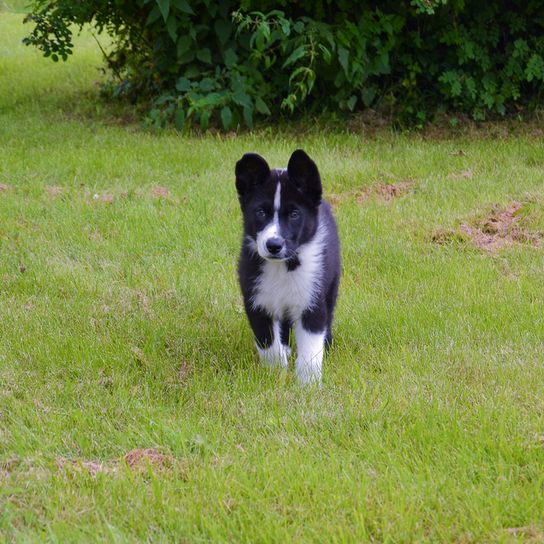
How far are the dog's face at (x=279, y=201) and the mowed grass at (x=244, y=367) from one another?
0.75 meters

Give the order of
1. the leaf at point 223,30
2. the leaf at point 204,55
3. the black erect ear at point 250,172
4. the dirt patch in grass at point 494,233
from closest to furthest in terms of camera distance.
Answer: the black erect ear at point 250,172 < the dirt patch in grass at point 494,233 < the leaf at point 223,30 < the leaf at point 204,55

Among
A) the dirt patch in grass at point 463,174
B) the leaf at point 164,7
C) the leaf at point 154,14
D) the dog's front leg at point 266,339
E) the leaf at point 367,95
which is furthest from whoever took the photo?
the leaf at point 367,95

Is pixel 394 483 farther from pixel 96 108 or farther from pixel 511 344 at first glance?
pixel 96 108

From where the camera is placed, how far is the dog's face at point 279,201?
166 inches

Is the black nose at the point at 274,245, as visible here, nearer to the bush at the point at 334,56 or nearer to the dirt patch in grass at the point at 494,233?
the dirt patch in grass at the point at 494,233

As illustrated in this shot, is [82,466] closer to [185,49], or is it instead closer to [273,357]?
[273,357]

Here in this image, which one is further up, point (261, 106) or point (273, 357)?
point (273, 357)

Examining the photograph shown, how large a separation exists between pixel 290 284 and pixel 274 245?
404 mm

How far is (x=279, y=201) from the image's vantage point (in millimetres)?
4266

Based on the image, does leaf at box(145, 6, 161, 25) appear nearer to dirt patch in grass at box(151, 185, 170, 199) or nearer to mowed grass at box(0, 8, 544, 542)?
mowed grass at box(0, 8, 544, 542)

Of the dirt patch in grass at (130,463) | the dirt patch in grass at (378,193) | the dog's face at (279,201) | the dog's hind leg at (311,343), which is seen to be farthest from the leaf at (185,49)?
the dirt patch in grass at (130,463)

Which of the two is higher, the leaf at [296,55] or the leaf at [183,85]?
the leaf at [296,55]

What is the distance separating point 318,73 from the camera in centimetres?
982

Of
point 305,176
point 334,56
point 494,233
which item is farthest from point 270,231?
A: point 334,56
